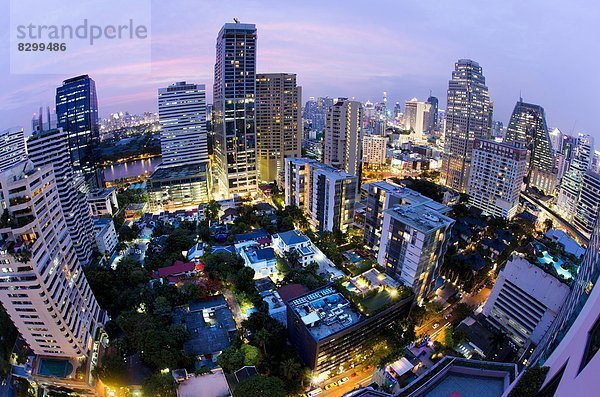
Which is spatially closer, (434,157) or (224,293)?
(224,293)

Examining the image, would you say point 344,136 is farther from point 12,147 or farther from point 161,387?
point 161,387

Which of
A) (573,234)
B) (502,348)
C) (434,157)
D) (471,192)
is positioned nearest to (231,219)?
(502,348)

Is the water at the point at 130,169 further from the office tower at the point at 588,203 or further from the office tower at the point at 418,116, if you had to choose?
the office tower at the point at 418,116

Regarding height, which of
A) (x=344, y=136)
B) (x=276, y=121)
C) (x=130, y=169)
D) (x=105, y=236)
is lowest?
(x=105, y=236)

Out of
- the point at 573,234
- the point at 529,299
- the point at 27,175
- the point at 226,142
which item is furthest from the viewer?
the point at 226,142

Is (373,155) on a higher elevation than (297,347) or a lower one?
higher

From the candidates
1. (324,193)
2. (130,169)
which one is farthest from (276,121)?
(130,169)

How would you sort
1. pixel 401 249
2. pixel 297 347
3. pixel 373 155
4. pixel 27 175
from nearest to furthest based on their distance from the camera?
Answer: 1. pixel 27 175
2. pixel 297 347
3. pixel 401 249
4. pixel 373 155

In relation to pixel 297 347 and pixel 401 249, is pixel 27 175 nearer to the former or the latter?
pixel 297 347
